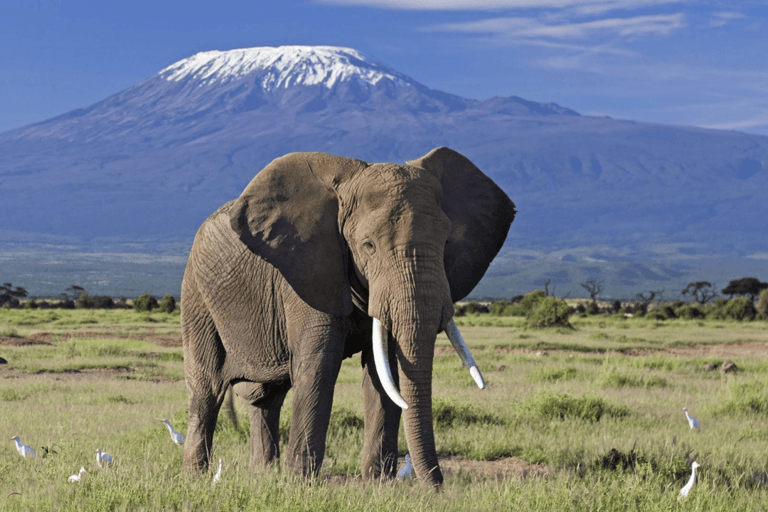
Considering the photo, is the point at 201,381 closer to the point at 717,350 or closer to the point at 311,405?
the point at 311,405

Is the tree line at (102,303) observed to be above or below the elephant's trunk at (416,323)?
below

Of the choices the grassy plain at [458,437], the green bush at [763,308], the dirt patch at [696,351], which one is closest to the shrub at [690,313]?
the green bush at [763,308]

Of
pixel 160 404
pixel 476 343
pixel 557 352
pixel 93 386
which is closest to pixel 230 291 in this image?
pixel 160 404

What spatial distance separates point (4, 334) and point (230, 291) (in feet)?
79.9

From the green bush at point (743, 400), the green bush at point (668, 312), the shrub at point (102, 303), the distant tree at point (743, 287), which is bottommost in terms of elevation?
the shrub at point (102, 303)

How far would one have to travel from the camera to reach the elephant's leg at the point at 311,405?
7074 millimetres

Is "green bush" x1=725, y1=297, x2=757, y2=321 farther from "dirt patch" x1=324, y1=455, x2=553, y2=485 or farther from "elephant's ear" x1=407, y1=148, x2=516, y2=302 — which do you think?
"elephant's ear" x1=407, y1=148, x2=516, y2=302

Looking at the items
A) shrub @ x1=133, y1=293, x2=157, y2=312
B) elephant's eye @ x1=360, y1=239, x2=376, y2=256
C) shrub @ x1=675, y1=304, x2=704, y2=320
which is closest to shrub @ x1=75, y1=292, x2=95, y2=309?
shrub @ x1=133, y1=293, x2=157, y2=312

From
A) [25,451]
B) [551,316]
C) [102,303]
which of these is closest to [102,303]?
[102,303]

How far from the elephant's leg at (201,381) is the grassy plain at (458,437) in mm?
293

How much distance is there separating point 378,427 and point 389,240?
A: 1881mm

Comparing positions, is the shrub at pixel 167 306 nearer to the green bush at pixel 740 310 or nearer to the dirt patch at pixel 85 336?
the dirt patch at pixel 85 336

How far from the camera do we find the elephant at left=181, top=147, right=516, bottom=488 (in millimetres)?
6605

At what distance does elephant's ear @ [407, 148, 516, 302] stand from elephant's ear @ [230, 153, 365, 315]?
87cm
